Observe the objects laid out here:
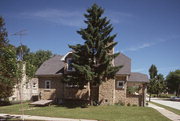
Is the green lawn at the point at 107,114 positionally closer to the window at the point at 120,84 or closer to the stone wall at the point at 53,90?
the window at the point at 120,84

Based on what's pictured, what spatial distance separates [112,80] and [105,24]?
8154mm

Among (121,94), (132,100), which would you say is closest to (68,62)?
(121,94)

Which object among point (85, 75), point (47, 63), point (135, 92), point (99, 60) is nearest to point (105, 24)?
point (99, 60)

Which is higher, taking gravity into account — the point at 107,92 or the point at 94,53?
the point at 94,53

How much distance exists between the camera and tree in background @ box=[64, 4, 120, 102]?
19719 millimetres

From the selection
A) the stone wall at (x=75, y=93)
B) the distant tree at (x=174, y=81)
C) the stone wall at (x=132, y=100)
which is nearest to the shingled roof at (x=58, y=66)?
the stone wall at (x=75, y=93)

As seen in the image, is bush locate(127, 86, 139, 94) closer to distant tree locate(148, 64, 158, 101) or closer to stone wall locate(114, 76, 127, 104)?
stone wall locate(114, 76, 127, 104)

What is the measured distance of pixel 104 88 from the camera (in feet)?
73.2

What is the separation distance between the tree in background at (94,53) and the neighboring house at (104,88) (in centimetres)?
274

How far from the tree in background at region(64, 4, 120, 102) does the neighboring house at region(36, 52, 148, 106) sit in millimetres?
2739

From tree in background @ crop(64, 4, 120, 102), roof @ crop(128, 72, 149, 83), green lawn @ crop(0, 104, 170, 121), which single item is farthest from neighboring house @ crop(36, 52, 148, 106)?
green lawn @ crop(0, 104, 170, 121)

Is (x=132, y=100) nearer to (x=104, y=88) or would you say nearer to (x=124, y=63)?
(x=104, y=88)

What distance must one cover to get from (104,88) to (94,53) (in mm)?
5567

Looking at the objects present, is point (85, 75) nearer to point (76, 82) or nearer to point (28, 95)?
point (76, 82)
